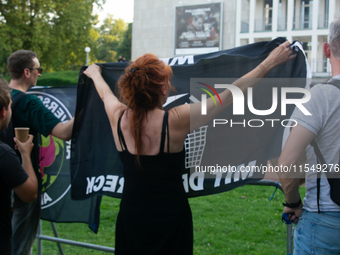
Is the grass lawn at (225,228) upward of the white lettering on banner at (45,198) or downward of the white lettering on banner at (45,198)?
downward

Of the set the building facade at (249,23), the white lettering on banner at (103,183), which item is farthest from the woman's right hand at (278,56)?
the building facade at (249,23)

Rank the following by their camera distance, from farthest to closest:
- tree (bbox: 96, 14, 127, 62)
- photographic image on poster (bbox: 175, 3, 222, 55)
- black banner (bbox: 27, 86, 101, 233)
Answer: tree (bbox: 96, 14, 127, 62) → photographic image on poster (bbox: 175, 3, 222, 55) → black banner (bbox: 27, 86, 101, 233)

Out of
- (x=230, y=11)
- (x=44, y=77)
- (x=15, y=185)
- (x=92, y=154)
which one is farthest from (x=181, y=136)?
(x=230, y=11)

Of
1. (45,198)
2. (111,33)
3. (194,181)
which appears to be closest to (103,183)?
(194,181)

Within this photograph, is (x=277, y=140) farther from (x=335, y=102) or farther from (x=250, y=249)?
(x=250, y=249)

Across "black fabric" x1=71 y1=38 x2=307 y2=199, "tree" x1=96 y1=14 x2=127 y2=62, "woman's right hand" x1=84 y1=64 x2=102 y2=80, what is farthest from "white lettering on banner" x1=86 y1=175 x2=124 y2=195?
"tree" x1=96 y1=14 x2=127 y2=62

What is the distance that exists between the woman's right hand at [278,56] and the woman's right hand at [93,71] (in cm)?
163

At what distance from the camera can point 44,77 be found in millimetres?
24797

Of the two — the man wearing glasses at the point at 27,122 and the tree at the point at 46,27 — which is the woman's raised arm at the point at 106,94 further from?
the tree at the point at 46,27

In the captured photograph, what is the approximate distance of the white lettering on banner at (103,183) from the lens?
137 inches

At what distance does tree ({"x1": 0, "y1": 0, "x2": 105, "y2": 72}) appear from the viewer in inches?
1025

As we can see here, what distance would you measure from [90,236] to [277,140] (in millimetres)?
3731

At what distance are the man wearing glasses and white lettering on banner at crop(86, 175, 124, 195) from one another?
1.65ft

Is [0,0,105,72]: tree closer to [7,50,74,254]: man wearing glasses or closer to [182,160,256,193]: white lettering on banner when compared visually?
[7,50,74,254]: man wearing glasses
